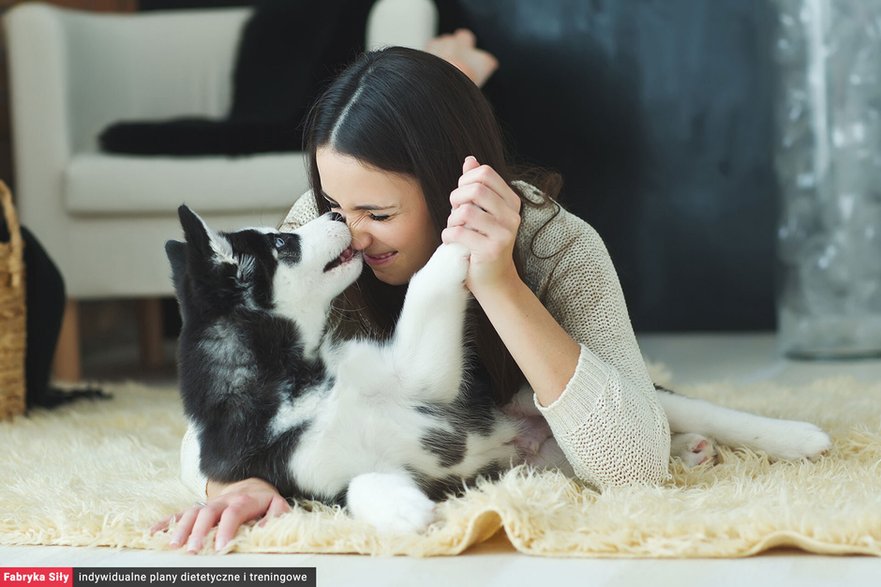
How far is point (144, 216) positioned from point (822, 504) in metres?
2.11

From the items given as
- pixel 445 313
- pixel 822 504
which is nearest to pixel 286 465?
pixel 445 313

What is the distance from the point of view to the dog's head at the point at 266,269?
1.42m

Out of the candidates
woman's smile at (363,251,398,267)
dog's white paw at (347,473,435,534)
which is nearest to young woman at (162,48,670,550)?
woman's smile at (363,251,398,267)

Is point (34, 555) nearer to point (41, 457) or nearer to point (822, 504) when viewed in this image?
point (41, 457)

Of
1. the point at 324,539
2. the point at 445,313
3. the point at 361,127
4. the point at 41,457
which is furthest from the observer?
the point at 41,457

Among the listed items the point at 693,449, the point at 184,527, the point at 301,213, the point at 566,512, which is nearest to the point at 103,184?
the point at 301,213

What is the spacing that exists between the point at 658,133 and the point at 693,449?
7.65 feet

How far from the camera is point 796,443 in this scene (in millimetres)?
1654

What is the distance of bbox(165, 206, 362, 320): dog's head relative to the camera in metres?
1.42

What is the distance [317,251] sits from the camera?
1.46 m

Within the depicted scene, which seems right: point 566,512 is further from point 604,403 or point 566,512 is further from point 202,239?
point 202,239

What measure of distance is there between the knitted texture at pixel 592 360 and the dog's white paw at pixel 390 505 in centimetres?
24

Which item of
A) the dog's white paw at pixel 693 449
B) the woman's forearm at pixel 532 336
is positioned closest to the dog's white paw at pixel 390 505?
the woman's forearm at pixel 532 336

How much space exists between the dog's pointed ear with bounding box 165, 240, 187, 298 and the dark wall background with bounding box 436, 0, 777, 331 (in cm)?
233
